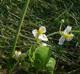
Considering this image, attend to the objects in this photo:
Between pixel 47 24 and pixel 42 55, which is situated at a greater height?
pixel 47 24

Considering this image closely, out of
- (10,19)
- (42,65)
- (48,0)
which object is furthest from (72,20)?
(42,65)

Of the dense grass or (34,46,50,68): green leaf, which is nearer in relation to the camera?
(34,46,50,68): green leaf

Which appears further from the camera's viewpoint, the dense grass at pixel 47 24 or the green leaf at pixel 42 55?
the dense grass at pixel 47 24

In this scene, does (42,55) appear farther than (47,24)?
No

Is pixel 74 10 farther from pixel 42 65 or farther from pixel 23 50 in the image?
pixel 42 65
